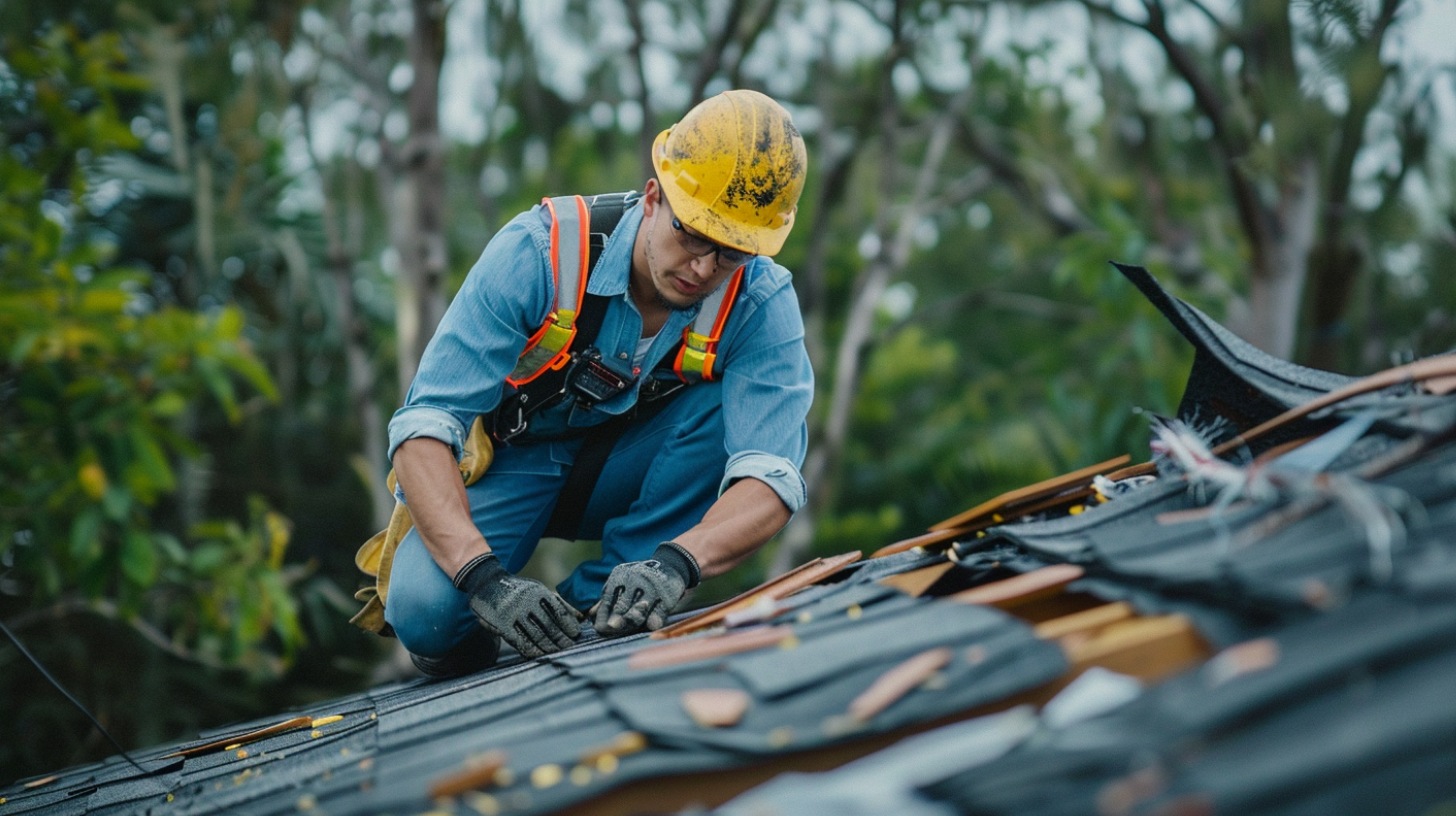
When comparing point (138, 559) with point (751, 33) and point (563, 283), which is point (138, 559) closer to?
point (563, 283)

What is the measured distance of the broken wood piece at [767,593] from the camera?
7.57ft

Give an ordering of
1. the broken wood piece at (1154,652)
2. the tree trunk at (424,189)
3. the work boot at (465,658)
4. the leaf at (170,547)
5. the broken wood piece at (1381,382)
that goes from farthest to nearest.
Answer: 1. the tree trunk at (424,189)
2. the leaf at (170,547)
3. the work boot at (465,658)
4. the broken wood piece at (1381,382)
5. the broken wood piece at (1154,652)

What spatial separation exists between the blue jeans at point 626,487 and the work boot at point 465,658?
5 centimetres

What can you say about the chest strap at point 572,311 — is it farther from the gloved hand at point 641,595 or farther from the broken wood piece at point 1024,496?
the broken wood piece at point 1024,496

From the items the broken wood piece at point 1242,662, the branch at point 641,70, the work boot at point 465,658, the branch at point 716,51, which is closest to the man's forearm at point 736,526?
the work boot at point 465,658

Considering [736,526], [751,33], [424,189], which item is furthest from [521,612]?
[751,33]

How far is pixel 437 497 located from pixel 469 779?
4.41ft

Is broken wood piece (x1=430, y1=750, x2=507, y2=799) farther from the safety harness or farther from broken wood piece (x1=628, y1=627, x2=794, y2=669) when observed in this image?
the safety harness

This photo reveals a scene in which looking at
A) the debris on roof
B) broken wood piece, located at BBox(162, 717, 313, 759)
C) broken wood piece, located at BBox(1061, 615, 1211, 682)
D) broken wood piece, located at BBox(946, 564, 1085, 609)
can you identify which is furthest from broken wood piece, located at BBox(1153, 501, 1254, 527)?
broken wood piece, located at BBox(162, 717, 313, 759)

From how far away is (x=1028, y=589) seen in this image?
1.73 meters

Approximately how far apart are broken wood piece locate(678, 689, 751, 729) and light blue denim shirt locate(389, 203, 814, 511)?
130 centimetres

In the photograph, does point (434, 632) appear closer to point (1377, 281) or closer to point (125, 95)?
point (1377, 281)

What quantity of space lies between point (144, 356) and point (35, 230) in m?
0.81

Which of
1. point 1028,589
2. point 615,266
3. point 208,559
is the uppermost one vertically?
point 615,266
